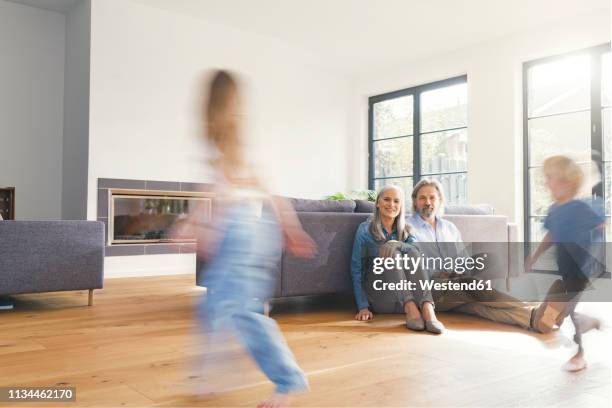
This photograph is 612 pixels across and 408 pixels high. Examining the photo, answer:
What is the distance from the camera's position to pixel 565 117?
5566mm

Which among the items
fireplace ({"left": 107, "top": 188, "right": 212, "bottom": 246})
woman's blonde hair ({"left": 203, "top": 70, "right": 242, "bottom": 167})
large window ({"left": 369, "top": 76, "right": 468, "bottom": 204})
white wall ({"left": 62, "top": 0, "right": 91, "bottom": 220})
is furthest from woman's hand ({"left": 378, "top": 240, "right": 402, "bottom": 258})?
large window ({"left": 369, "top": 76, "right": 468, "bottom": 204})

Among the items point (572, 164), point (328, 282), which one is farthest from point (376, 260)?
point (572, 164)

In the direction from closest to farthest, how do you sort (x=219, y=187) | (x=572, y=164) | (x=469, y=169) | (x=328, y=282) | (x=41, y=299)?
(x=219, y=187) → (x=572, y=164) → (x=328, y=282) → (x=41, y=299) → (x=469, y=169)

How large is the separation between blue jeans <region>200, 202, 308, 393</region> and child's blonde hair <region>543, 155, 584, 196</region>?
3.34 ft

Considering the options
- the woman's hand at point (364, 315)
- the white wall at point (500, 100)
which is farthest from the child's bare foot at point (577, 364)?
the white wall at point (500, 100)

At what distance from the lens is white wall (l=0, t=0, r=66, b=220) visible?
529cm

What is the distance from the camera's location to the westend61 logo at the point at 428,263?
2.78 m

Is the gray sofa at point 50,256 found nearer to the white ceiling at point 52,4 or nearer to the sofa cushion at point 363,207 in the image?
the sofa cushion at point 363,207

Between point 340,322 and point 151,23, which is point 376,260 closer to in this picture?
point 340,322

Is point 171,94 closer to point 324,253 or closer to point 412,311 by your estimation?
point 324,253

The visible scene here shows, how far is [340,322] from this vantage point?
2871 millimetres

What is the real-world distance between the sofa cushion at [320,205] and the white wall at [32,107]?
3.46 m

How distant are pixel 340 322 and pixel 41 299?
7.04 feet

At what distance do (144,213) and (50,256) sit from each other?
2242 millimetres
